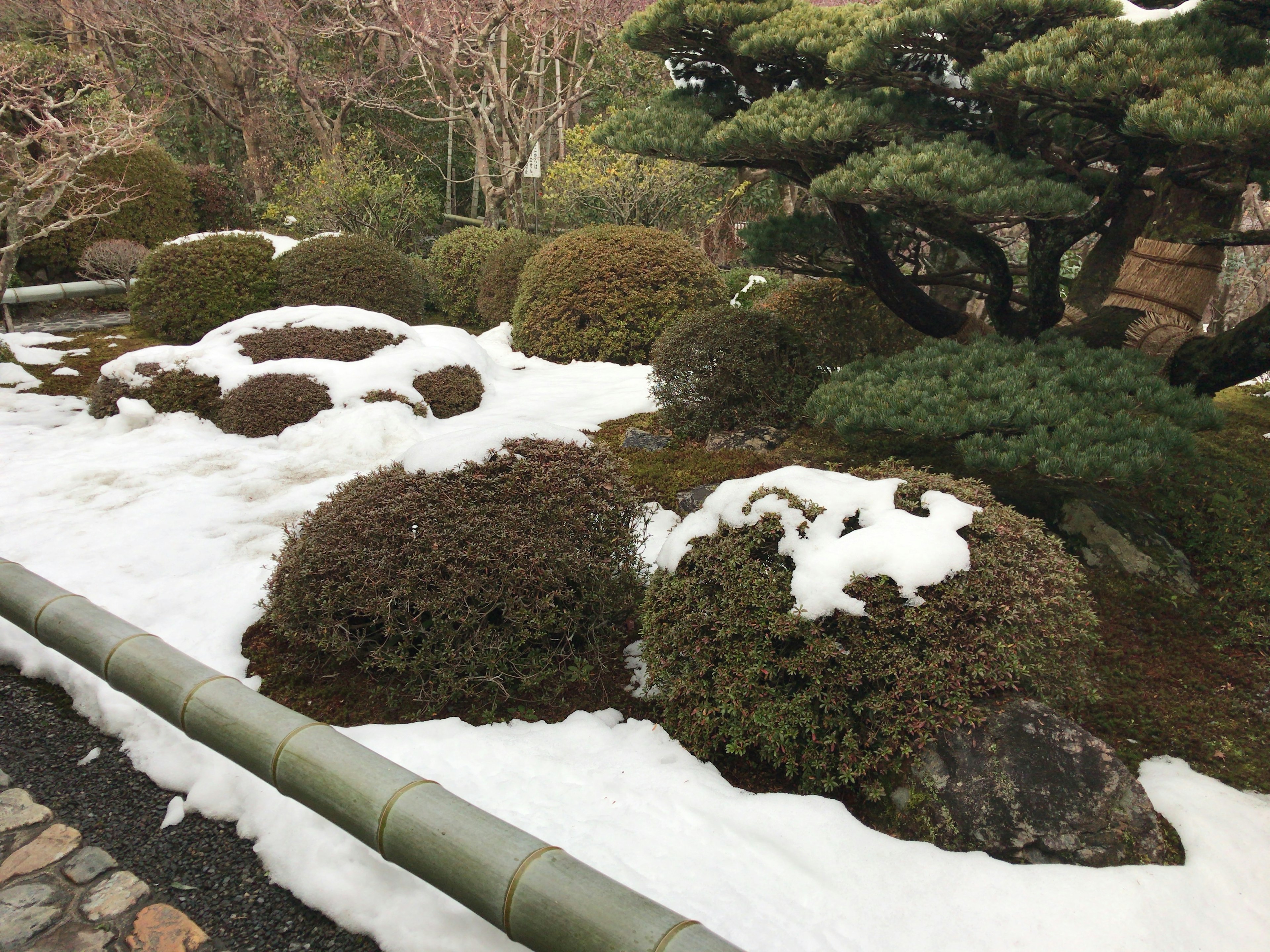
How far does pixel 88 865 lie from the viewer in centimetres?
255

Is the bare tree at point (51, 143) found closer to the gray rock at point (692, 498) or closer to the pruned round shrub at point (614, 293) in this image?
the pruned round shrub at point (614, 293)

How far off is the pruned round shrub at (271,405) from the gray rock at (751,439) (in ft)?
11.0

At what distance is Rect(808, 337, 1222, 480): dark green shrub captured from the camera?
3.75m

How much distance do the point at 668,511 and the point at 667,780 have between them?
2.36 metres

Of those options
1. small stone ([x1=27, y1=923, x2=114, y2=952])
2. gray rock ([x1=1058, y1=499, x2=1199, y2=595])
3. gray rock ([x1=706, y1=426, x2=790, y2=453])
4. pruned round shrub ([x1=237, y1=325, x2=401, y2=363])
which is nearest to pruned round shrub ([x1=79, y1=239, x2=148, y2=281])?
pruned round shrub ([x1=237, y1=325, x2=401, y2=363])

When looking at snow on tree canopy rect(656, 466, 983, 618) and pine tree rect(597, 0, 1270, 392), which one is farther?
pine tree rect(597, 0, 1270, 392)

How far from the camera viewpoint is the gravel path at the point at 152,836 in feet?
7.80

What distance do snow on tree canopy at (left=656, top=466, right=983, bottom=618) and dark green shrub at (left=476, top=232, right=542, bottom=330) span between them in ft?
27.5

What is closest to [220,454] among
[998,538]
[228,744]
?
[228,744]

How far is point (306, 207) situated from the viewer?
14000mm

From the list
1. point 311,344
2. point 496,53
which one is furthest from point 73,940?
point 496,53

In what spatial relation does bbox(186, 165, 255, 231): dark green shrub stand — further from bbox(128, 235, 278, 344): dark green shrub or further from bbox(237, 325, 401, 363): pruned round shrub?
bbox(237, 325, 401, 363): pruned round shrub

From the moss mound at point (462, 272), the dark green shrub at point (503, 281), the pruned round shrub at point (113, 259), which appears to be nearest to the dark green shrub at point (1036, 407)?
the dark green shrub at point (503, 281)

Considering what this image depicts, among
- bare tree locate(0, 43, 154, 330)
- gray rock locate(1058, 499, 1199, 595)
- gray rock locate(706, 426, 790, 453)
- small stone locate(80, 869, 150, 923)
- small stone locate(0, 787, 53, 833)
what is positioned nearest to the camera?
small stone locate(80, 869, 150, 923)
